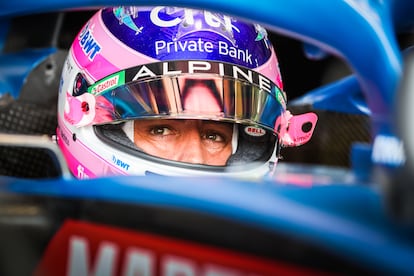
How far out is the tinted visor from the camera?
1317 mm

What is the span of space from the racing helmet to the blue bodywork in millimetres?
380

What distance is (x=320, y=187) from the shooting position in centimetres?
76

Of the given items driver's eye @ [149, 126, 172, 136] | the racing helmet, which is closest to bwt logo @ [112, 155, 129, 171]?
the racing helmet

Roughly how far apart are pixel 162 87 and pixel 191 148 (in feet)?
0.56

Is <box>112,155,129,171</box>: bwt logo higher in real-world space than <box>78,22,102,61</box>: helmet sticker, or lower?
lower

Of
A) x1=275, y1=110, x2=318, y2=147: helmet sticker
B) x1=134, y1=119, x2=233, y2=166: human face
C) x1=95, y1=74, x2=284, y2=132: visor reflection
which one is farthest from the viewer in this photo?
x1=275, y1=110, x2=318, y2=147: helmet sticker

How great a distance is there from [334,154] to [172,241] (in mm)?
1098

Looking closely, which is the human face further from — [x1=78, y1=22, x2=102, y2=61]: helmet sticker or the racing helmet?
[x1=78, y1=22, x2=102, y2=61]: helmet sticker

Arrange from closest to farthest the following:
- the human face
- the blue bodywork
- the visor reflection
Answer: the blue bodywork, the visor reflection, the human face

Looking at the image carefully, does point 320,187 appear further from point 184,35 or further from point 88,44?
point 88,44

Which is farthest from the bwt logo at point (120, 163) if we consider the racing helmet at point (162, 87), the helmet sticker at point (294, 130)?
the helmet sticker at point (294, 130)

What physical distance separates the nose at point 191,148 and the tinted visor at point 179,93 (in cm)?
11

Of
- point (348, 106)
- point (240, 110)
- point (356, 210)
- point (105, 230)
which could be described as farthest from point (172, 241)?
point (348, 106)

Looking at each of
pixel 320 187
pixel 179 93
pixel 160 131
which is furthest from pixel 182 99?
pixel 320 187
